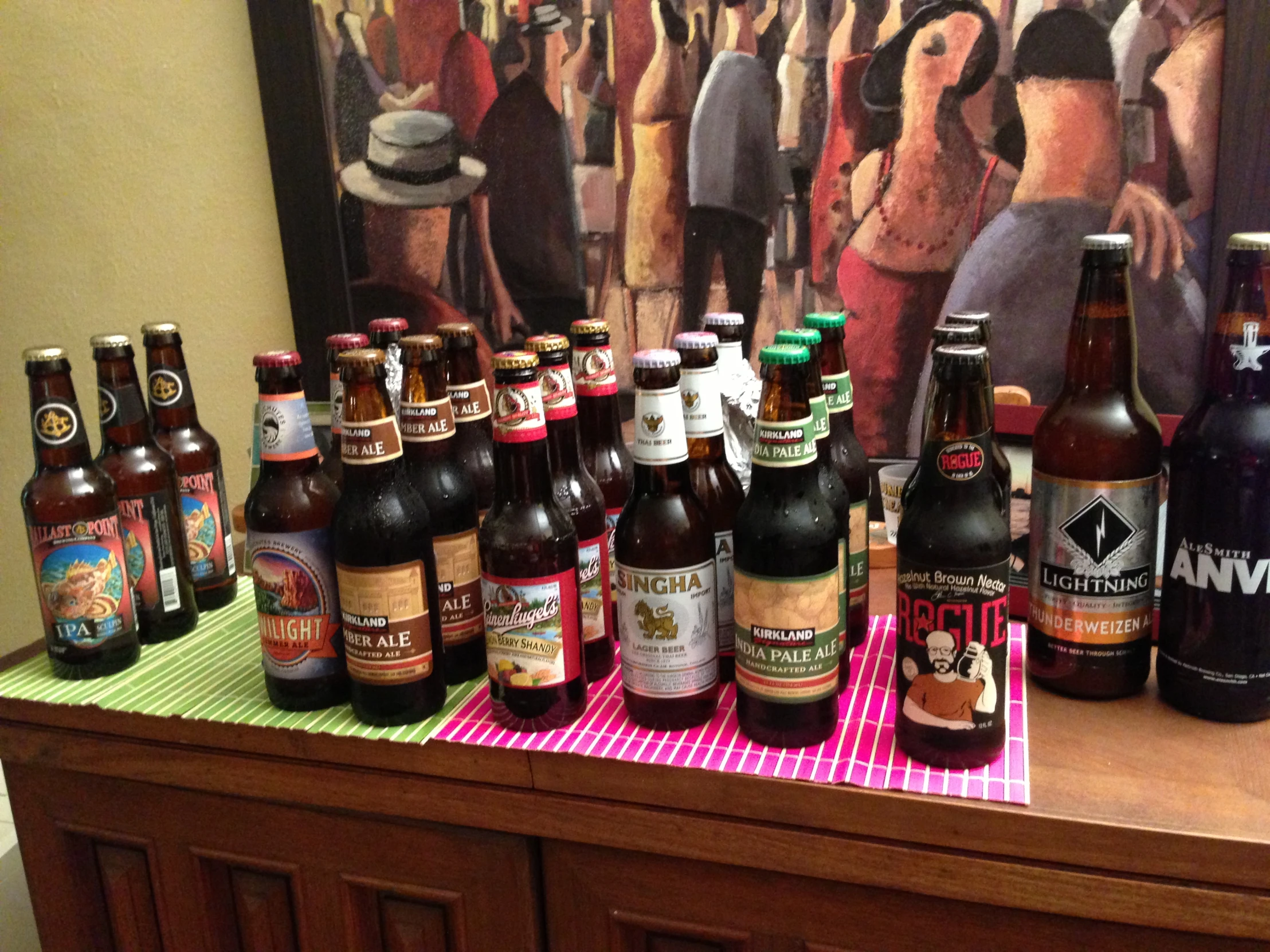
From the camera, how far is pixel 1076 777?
0.75 meters

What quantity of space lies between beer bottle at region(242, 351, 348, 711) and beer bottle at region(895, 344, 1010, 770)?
535mm

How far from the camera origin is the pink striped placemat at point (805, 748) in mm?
749

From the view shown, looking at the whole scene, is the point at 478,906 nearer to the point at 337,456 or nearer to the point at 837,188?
the point at 337,456

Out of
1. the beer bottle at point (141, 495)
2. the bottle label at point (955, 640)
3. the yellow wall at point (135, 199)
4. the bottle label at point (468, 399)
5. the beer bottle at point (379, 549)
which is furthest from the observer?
the yellow wall at point (135, 199)

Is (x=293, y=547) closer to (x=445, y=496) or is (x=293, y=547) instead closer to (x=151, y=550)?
(x=445, y=496)

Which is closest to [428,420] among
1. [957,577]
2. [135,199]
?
[957,577]

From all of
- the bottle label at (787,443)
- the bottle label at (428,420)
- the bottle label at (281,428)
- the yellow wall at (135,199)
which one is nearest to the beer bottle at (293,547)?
the bottle label at (281,428)

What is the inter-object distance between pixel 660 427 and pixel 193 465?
679 millimetres

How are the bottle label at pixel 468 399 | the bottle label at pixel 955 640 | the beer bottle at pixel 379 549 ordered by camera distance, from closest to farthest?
the bottle label at pixel 955 640, the beer bottle at pixel 379 549, the bottle label at pixel 468 399

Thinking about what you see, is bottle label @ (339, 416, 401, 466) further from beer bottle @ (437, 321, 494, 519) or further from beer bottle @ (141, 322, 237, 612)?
beer bottle @ (141, 322, 237, 612)

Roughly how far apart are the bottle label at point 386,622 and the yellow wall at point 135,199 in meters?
1.03

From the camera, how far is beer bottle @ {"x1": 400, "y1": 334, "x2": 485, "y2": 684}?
2.92 feet

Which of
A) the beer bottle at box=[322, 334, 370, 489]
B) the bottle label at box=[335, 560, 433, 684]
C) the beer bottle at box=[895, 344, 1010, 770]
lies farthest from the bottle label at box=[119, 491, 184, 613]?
the beer bottle at box=[895, 344, 1010, 770]

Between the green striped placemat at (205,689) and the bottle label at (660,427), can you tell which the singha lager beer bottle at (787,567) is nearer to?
the bottle label at (660,427)
